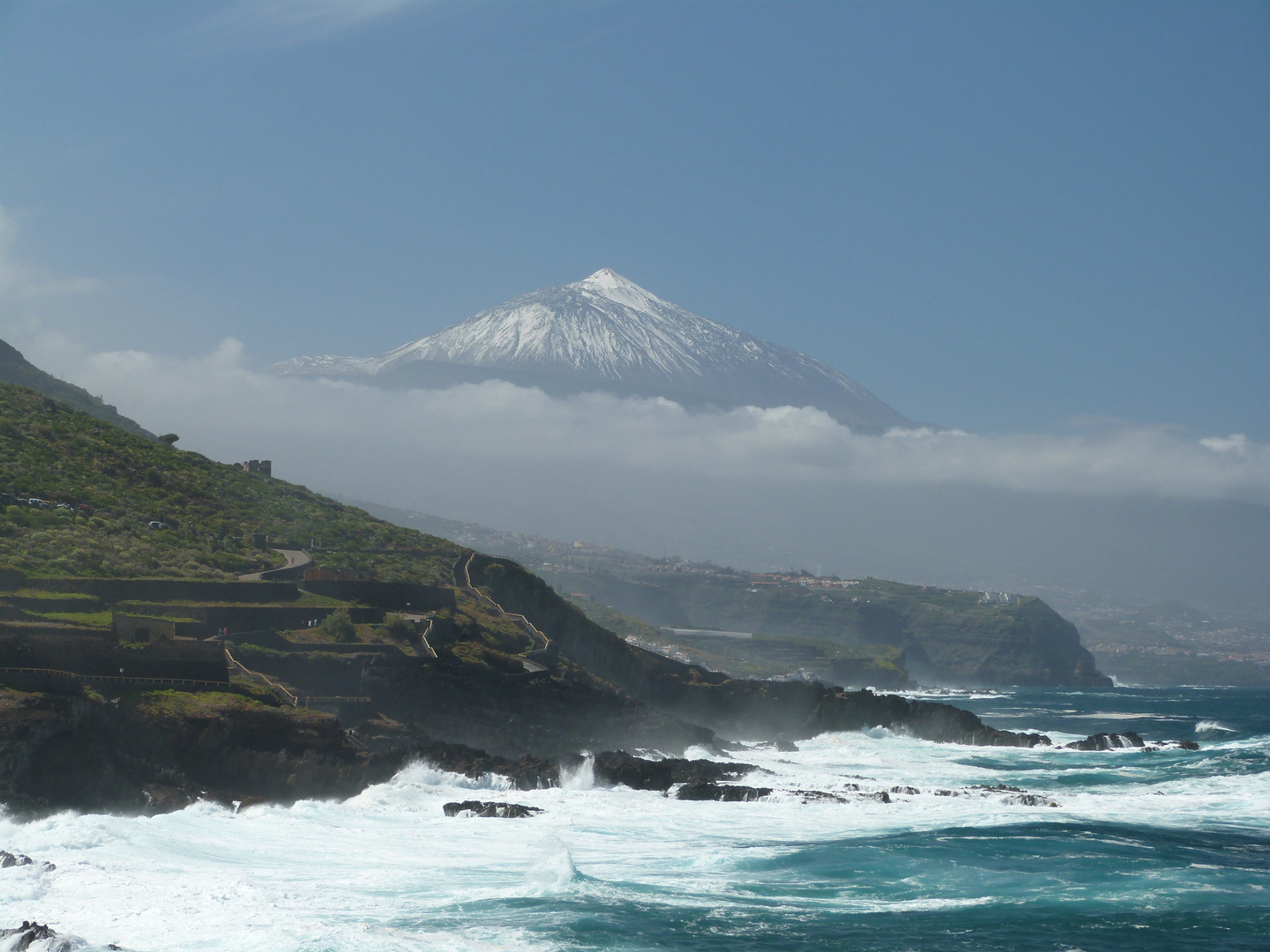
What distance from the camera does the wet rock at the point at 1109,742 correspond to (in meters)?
66.1

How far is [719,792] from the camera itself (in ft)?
143

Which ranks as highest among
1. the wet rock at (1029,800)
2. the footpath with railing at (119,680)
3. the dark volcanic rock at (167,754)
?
the footpath with railing at (119,680)

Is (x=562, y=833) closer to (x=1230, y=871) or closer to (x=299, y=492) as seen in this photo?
(x=1230, y=871)

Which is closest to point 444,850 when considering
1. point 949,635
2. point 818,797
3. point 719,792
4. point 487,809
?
point 487,809

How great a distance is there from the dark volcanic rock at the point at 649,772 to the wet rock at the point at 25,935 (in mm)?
25901

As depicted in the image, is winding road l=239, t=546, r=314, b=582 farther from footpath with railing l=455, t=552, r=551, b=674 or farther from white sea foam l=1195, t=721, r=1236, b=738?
white sea foam l=1195, t=721, r=1236, b=738

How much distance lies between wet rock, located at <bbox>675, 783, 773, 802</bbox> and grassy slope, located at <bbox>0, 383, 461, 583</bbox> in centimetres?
2514

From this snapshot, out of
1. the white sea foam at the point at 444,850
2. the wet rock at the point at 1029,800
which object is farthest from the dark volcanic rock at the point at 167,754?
the wet rock at the point at 1029,800

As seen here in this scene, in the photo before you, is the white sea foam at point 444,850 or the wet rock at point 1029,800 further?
the wet rock at point 1029,800

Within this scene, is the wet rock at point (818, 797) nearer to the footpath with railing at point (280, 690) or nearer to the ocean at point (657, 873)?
the ocean at point (657, 873)

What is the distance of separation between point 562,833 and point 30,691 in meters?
16.0

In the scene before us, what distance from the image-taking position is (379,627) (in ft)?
169

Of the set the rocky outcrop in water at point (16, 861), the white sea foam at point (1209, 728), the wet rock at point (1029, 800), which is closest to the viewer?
the rocky outcrop in water at point (16, 861)

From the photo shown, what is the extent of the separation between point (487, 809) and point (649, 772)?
1020 centimetres
